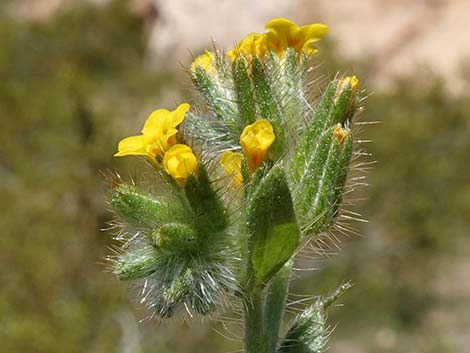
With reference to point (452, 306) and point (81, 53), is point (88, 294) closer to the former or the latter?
point (452, 306)

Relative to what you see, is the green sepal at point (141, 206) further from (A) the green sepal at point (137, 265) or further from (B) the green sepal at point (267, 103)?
(B) the green sepal at point (267, 103)

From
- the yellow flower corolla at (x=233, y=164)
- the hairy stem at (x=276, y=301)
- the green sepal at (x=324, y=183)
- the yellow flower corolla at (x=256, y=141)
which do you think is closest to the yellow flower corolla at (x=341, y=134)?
the green sepal at (x=324, y=183)

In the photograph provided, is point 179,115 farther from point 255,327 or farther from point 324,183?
point 255,327

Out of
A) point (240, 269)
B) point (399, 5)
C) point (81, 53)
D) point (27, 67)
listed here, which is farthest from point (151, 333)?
point (399, 5)

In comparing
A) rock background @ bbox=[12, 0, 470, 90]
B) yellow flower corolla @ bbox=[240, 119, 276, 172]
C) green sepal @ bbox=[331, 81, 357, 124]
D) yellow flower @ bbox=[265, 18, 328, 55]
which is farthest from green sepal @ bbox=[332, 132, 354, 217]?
rock background @ bbox=[12, 0, 470, 90]

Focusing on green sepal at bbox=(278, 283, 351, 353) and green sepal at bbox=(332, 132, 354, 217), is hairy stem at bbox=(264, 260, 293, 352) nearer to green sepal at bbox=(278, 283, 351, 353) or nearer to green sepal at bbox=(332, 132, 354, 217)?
green sepal at bbox=(278, 283, 351, 353)

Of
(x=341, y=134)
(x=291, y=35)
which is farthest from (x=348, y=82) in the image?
(x=291, y=35)
